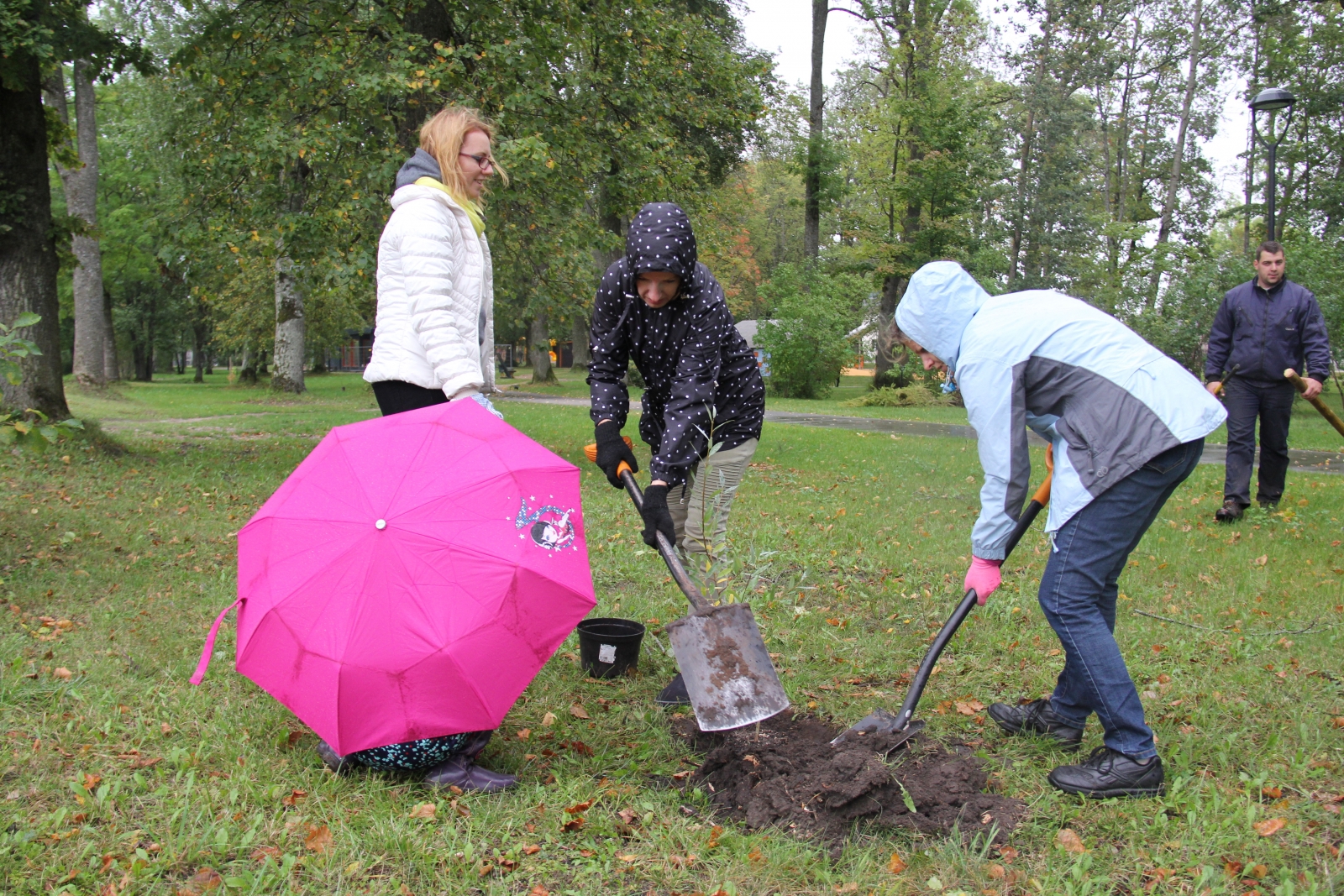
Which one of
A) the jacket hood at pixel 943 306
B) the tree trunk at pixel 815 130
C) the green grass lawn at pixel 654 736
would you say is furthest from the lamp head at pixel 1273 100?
the tree trunk at pixel 815 130

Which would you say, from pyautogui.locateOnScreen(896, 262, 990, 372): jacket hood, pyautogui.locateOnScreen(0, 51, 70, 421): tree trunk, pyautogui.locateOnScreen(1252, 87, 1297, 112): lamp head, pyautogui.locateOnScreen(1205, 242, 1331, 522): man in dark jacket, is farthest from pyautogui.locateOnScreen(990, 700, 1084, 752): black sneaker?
pyautogui.locateOnScreen(1252, 87, 1297, 112): lamp head

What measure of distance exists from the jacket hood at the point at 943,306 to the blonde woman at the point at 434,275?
1.63 metres

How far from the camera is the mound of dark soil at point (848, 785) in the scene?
9.55 feet

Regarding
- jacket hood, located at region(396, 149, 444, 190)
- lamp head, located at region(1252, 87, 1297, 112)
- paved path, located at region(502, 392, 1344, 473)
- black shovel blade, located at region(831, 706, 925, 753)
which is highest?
lamp head, located at region(1252, 87, 1297, 112)

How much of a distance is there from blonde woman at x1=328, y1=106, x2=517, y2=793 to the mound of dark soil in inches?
64.4

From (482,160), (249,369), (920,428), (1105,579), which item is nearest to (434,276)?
(482,160)

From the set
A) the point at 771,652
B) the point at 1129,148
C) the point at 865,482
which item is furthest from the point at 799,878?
the point at 1129,148

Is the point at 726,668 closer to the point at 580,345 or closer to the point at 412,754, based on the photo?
the point at 412,754

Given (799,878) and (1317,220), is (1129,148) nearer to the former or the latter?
(1317,220)

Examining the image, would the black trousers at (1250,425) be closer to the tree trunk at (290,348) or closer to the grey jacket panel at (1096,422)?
the grey jacket panel at (1096,422)

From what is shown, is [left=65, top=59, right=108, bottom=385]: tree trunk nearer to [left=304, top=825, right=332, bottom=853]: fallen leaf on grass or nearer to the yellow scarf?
the yellow scarf

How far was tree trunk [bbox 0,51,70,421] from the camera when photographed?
8.98 meters

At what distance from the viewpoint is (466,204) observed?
157 inches

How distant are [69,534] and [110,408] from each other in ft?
46.5
